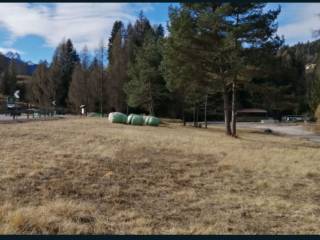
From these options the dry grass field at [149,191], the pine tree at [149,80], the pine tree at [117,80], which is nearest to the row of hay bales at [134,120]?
the pine tree at [149,80]

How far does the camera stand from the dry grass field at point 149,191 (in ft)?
28.3

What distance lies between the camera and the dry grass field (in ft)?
28.3

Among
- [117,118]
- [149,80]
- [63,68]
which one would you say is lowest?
[117,118]

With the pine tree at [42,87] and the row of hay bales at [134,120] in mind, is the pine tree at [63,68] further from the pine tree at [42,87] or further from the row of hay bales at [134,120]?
the row of hay bales at [134,120]

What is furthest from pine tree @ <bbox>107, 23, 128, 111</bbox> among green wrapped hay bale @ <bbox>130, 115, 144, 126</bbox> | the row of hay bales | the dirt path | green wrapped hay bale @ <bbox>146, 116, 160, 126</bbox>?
green wrapped hay bale @ <bbox>130, 115, 144, 126</bbox>

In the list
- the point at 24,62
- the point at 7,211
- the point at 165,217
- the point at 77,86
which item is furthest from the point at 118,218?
the point at 24,62

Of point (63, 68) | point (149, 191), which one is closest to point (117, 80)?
point (63, 68)

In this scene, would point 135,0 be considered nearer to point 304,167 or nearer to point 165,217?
point 165,217

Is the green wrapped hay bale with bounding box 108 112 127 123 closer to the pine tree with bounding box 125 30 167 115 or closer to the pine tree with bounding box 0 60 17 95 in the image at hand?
the pine tree with bounding box 125 30 167 115

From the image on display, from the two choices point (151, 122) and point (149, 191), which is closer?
point (149, 191)

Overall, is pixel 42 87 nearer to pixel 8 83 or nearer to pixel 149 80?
pixel 8 83

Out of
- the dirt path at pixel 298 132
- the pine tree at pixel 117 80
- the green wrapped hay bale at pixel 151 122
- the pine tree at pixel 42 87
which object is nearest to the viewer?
the dirt path at pixel 298 132

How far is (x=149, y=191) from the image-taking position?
41.6 feet

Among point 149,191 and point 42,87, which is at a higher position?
point 42,87
